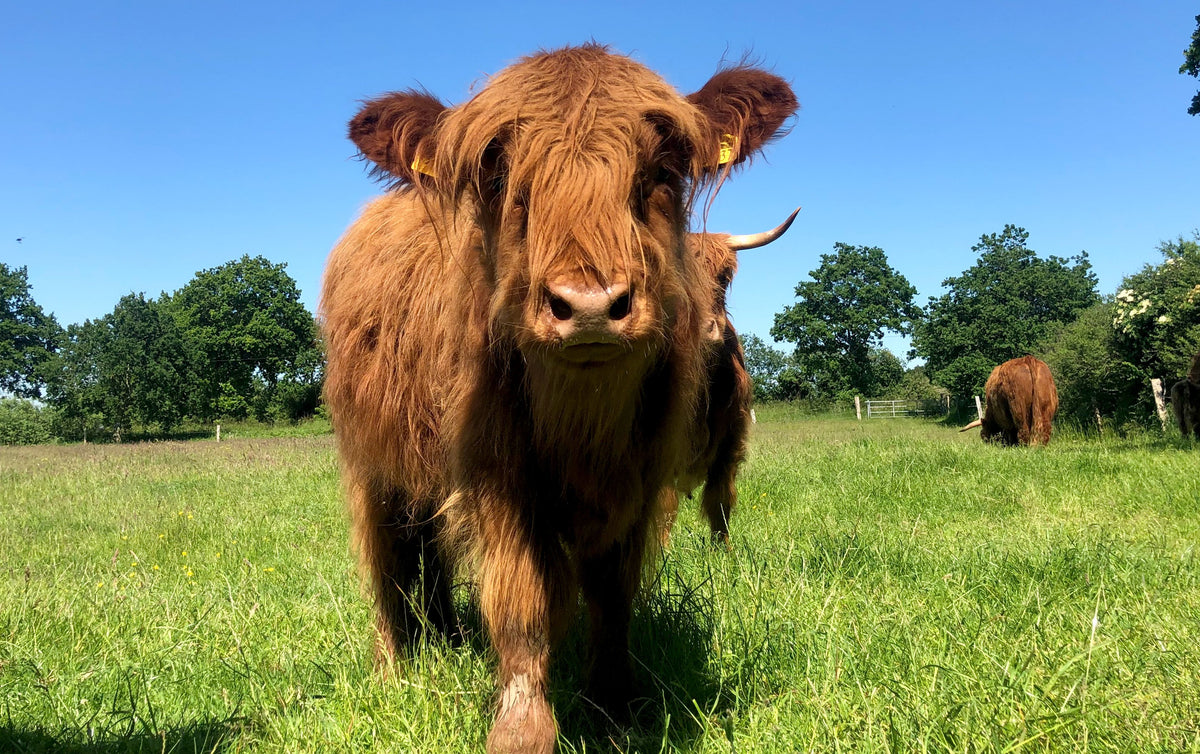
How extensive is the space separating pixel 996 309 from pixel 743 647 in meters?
59.4

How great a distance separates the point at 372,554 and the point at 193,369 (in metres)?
56.2

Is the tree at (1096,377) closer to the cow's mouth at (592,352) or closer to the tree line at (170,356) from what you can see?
the cow's mouth at (592,352)

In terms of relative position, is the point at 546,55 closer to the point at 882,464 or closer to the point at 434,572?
the point at 434,572

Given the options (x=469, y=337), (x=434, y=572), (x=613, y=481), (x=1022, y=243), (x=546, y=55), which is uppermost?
(x=1022, y=243)

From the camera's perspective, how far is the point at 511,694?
2.27 meters

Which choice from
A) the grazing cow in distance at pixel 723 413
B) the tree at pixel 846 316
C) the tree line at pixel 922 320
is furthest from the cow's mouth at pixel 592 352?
the tree at pixel 846 316

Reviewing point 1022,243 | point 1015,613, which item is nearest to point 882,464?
point 1015,613

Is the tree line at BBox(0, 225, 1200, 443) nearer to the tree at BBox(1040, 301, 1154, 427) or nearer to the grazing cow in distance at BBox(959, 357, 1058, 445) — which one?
the tree at BBox(1040, 301, 1154, 427)

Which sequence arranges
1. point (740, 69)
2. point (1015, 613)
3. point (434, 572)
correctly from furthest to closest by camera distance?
point (434, 572) < point (1015, 613) < point (740, 69)

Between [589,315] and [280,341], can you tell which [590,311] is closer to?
[589,315]

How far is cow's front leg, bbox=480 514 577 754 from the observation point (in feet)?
7.34

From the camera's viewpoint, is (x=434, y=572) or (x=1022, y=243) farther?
(x=1022, y=243)

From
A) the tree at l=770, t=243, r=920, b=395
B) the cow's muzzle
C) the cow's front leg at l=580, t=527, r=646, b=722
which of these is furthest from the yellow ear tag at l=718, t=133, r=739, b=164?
the tree at l=770, t=243, r=920, b=395

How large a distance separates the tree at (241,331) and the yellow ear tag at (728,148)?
180 ft
